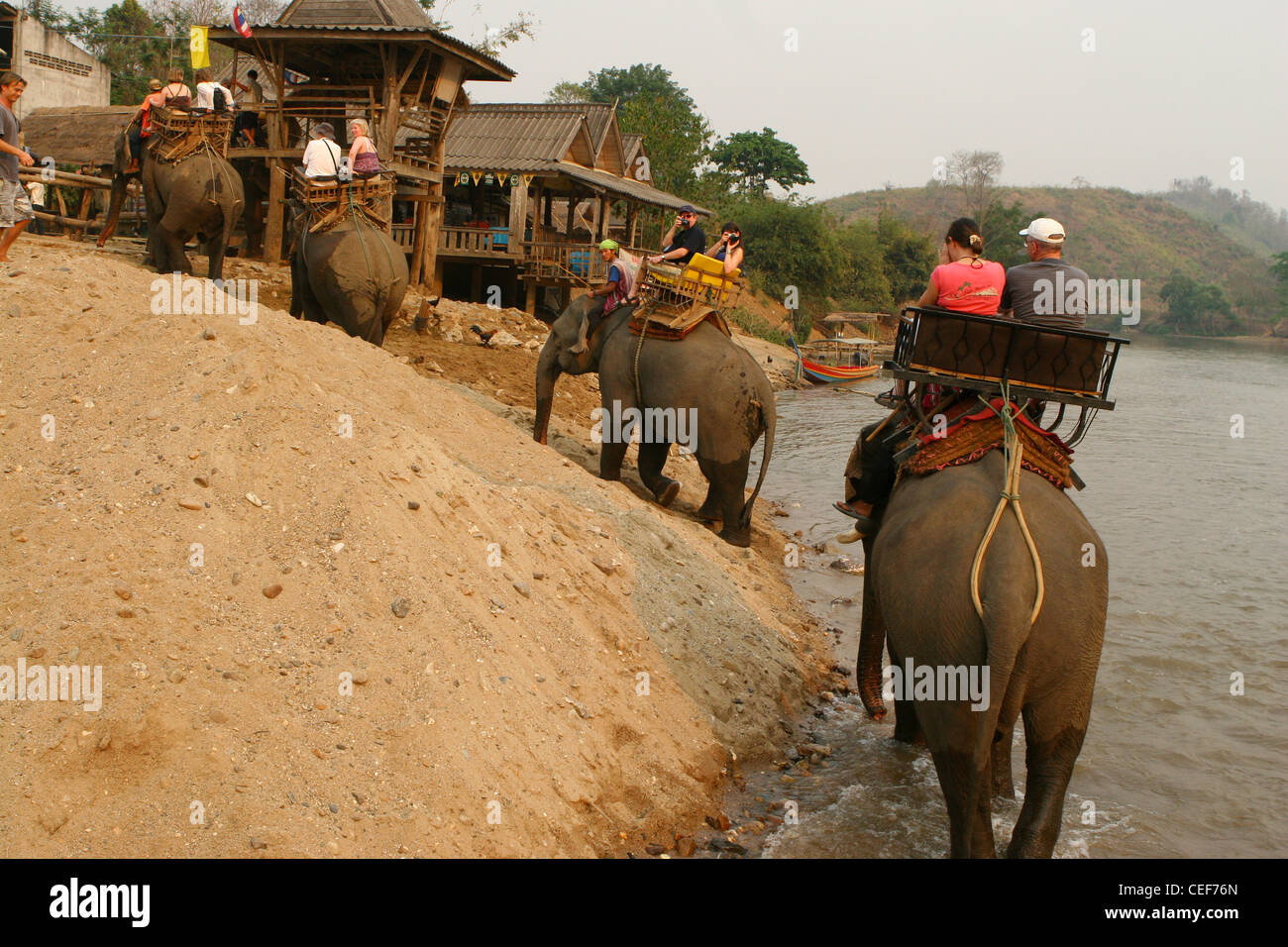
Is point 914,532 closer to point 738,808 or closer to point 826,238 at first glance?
point 738,808

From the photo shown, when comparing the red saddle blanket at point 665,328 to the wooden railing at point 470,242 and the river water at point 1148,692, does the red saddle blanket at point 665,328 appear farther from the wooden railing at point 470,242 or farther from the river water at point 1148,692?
the wooden railing at point 470,242

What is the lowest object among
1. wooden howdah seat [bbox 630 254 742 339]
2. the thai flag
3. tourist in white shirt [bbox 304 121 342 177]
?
wooden howdah seat [bbox 630 254 742 339]

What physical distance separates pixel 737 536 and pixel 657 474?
1.03 metres

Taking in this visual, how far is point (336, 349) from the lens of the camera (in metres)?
9.11

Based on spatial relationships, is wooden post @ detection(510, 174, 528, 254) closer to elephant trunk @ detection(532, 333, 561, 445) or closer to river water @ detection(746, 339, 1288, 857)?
river water @ detection(746, 339, 1288, 857)

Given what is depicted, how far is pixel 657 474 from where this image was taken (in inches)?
426

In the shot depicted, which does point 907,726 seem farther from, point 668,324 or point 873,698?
point 668,324

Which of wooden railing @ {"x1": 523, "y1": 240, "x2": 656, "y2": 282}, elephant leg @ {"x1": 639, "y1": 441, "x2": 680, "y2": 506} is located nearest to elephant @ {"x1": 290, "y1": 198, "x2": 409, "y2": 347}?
elephant leg @ {"x1": 639, "y1": 441, "x2": 680, "y2": 506}

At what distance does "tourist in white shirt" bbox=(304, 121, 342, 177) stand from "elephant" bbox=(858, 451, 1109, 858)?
7805mm

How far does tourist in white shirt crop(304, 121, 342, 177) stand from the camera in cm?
1062

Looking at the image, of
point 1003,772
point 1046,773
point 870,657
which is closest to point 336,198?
point 870,657

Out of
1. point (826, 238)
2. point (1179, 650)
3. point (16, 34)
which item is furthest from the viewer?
point (826, 238)
